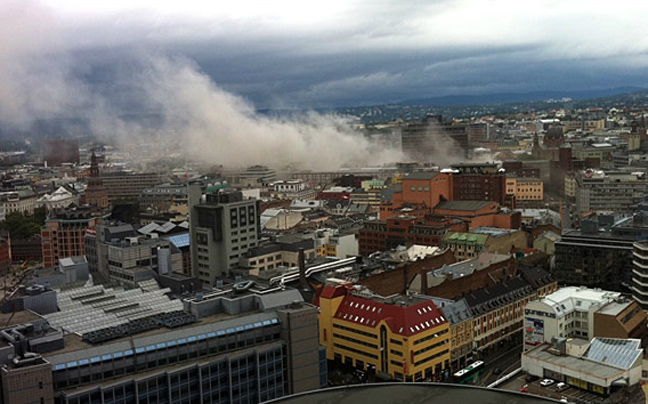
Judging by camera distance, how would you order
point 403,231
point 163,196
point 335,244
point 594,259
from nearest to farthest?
point 594,259 < point 335,244 < point 403,231 < point 163,196

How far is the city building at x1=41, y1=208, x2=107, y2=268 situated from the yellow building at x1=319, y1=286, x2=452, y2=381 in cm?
3140

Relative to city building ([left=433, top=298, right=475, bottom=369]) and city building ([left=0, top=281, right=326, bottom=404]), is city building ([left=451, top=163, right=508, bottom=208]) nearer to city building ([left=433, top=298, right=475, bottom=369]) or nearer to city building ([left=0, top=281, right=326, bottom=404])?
city building ([left=433, top=298, right=475, bottom=369])

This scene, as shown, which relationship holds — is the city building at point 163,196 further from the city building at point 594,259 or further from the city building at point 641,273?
the city building at point 641,273

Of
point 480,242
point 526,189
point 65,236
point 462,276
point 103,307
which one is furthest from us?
point 526,189

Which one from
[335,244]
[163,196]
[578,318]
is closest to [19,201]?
[163,196]

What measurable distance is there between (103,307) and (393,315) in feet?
47.1

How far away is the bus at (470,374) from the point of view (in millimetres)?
34438

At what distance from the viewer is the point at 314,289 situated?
41.5 m

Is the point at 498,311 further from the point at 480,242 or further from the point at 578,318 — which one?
the point at 480,242

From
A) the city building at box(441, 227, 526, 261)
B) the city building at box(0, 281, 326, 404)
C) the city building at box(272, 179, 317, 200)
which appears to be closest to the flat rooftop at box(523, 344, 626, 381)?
the city building at box(0, 281, 326, 404)

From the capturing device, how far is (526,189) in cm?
8862

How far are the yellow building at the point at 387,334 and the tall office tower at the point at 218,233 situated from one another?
1416 centimetres

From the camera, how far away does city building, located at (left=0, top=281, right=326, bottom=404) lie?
79.0 feet

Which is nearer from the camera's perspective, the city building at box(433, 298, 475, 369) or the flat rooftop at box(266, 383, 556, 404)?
the flat rooftop at box(266, 383, 556, 404)
